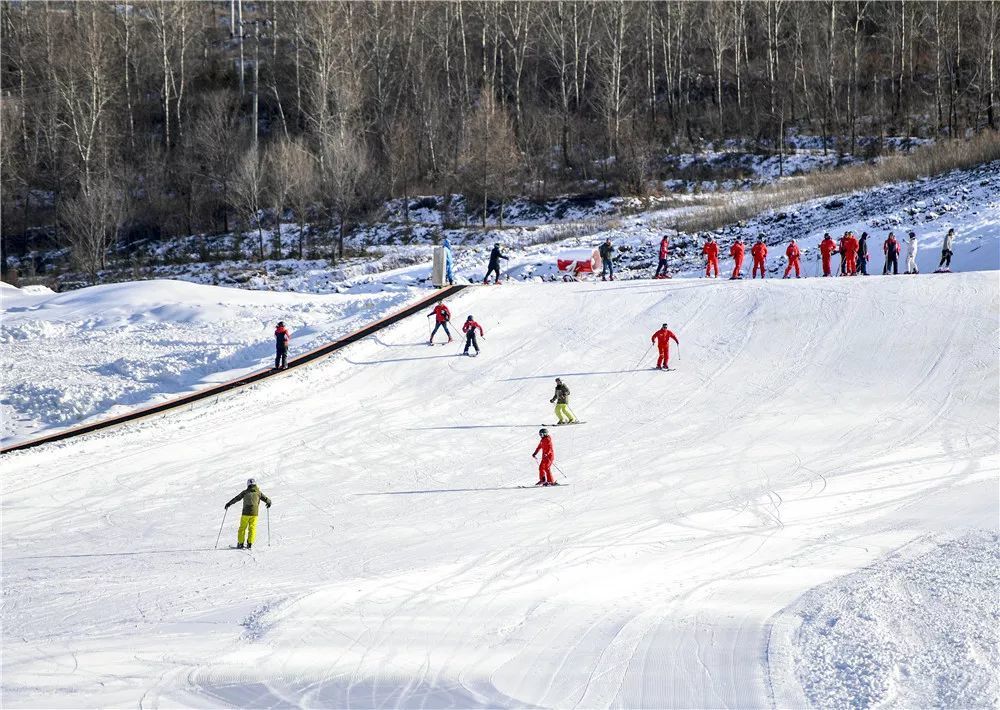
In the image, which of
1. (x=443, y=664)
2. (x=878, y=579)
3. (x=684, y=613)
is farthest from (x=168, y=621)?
(x=878, y=579)

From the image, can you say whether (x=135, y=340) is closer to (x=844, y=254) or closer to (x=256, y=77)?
(x=844, y=254)

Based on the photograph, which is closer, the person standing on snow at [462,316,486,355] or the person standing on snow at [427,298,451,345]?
the person standing on snow at [462,316,486,355]

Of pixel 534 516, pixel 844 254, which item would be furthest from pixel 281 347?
pixel 844 254

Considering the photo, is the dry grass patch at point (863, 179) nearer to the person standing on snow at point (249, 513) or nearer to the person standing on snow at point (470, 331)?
the person standing on snow at point (470, 331)

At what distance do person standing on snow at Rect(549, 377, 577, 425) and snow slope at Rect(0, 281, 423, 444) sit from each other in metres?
7.76

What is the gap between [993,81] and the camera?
50.0 meters

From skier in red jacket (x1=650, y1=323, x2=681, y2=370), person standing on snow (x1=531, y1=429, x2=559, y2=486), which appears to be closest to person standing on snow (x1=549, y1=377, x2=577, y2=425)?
person standing on snow (x1=531, y1=429, x2=559, y2=486)

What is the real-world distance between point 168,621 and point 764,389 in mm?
13585

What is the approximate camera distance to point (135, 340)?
81.9ft

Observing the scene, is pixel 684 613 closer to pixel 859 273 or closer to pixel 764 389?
pixel 764 389

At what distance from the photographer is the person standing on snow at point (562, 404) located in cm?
1844

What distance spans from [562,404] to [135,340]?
40.8ft

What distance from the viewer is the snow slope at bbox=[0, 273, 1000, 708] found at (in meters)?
9.51

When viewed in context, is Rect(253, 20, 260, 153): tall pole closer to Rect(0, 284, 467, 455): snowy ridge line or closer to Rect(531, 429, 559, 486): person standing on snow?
Rect(0, 284, 467, 455): snowy ridge line
